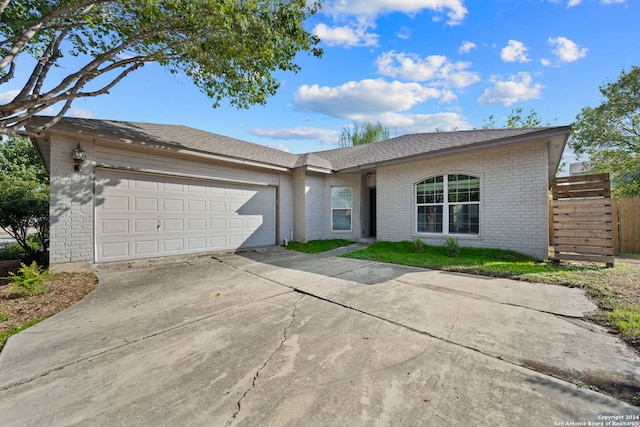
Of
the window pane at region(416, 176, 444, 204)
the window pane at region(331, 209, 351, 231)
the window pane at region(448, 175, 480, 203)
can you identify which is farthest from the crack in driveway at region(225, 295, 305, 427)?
the window pane at region(331, 209, 351, 231)

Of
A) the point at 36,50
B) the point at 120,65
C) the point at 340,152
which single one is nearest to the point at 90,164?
the point at 120,65

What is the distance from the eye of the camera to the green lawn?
3498mm

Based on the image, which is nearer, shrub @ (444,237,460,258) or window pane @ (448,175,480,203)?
shrub @ (444,237,460,258)

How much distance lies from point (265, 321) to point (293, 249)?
20.5ft

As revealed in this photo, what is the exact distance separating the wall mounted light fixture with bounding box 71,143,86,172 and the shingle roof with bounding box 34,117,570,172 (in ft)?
1.61

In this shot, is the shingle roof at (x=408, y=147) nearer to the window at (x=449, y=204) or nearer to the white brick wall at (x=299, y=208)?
the window at (x=449, y=204)

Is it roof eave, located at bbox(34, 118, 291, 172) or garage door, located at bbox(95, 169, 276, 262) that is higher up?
roof eave, located at bbox(34, 118, 291, 172)

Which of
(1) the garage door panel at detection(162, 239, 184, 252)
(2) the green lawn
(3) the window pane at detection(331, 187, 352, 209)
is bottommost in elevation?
(2) the green lawn

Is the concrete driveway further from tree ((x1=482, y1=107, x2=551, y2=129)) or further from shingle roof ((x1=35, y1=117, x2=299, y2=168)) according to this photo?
tree ((x1=482, y1=107, x2=551, y2=129))

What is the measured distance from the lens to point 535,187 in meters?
6.79

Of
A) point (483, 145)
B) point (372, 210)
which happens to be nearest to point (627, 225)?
point (483, 145)

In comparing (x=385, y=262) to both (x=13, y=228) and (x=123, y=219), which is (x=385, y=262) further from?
(x=13, y=228)

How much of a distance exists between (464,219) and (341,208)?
16.1 ft

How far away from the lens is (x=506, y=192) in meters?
7.27
